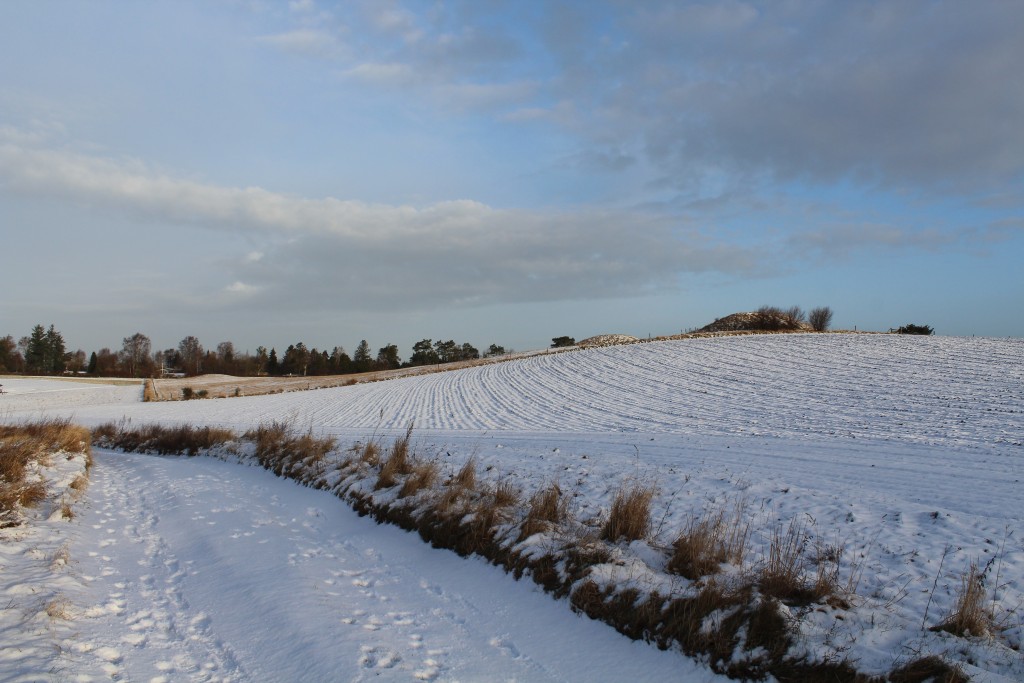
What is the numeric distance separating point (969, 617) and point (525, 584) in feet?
13.4

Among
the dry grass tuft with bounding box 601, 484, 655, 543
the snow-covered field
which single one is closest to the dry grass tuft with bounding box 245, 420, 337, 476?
the snow-covered field

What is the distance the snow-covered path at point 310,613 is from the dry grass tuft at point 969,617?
2.05m

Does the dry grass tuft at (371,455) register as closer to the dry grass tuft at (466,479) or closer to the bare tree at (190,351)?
the dry grass tuft at (466,479)

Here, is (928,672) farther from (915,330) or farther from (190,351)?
(190,351)

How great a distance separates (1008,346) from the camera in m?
34.8

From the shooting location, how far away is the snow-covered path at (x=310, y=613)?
17.0 ft

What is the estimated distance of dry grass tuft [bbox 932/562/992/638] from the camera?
489 centimetres

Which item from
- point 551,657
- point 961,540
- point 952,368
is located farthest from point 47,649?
point 952,368

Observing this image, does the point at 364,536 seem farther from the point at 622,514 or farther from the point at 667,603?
the point at 667,603

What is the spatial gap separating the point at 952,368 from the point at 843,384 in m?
6.55

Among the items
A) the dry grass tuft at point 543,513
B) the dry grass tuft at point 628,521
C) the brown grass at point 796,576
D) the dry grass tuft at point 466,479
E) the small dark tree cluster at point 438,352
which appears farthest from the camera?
the small dark tree cluster at point 438,352

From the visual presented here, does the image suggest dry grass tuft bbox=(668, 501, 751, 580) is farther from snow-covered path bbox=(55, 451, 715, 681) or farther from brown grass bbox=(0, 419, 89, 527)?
brown grass bbox=(0, 419, 89, 527)

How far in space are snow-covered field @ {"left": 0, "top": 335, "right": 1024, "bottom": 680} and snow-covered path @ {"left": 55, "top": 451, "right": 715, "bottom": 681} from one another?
0.09 ft

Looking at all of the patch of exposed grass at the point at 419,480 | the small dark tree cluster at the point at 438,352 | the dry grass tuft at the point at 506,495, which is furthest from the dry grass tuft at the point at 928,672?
the small dark tree cluster at the point at 438,352
